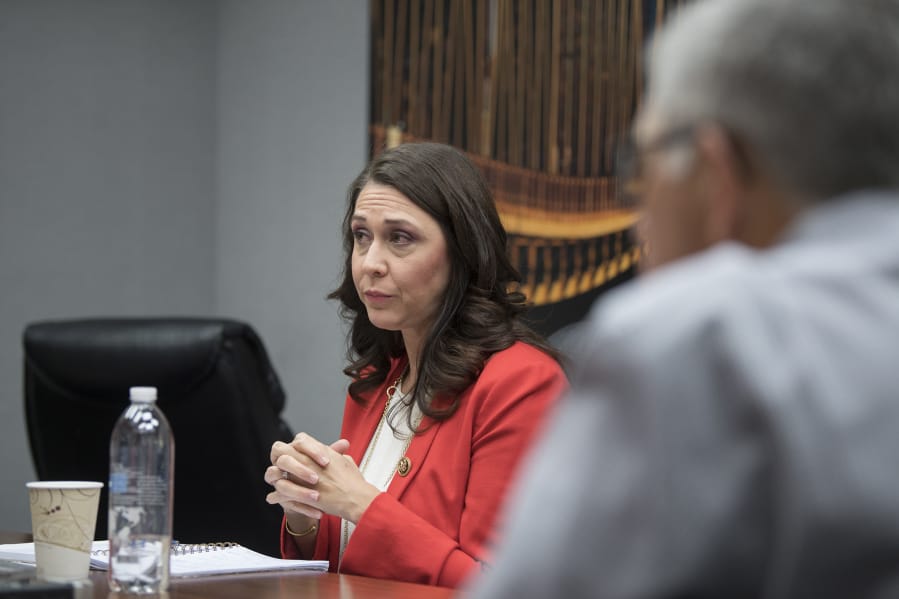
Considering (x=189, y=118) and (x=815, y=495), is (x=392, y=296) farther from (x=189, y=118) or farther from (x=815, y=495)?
(x=189, y=118)

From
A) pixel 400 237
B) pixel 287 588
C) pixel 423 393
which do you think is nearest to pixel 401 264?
pixel 400 237

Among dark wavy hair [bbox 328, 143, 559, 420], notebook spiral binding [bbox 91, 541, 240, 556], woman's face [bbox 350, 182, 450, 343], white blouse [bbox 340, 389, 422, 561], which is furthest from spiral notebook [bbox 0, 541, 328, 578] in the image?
woman's face [bbox 350, 182, 450, 343]

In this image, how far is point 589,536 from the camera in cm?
60

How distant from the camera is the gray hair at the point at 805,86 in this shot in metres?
0.69

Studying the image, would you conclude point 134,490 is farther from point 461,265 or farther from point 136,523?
point 461,265

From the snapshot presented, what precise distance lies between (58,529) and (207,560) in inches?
10.8

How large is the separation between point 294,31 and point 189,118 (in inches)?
22.9

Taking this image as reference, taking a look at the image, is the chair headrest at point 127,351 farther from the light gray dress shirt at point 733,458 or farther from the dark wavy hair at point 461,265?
the light gray dress shirt at point 733,458

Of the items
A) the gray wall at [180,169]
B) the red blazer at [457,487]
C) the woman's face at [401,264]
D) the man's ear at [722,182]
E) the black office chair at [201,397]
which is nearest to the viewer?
the man's ear at [722,182]

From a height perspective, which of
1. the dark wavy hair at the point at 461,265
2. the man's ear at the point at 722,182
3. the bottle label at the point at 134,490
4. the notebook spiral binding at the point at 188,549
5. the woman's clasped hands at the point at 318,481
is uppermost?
the man's ear at the point at 722,182

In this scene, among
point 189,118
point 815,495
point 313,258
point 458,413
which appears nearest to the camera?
point 815,495

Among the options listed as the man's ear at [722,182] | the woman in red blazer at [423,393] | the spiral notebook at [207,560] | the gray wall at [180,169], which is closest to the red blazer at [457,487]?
the woman in red blazer at [423,393]

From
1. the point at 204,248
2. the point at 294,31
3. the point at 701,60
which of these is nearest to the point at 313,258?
the point at 204,248

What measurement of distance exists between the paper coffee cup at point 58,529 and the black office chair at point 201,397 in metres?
1.00
